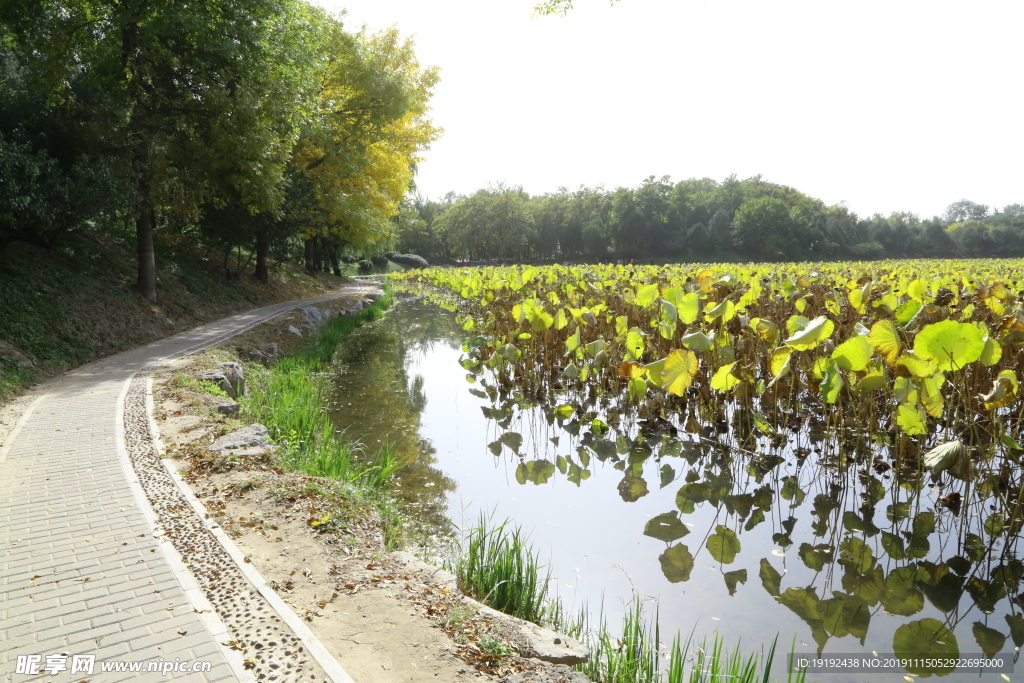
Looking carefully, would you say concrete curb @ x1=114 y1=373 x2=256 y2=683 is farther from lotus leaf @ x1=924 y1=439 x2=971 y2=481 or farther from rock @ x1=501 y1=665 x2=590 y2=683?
lotus leaf @ x1=924 y1=439 x2=971 y2=481

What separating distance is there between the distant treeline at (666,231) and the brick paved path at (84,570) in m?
62.1

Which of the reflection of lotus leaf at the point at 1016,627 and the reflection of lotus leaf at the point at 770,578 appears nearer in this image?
the reflection of lotus leaf at the point at 1016,627

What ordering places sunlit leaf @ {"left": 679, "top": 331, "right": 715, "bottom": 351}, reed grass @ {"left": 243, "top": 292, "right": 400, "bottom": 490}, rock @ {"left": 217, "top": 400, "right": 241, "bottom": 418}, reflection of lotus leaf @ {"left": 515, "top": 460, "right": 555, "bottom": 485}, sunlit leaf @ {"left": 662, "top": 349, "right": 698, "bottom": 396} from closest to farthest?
sunlit leaf @ {"left": 662, "top": 349, "right": 698, "bottom": 396}, reed grass @ {"left": 243, "top": 292, "right": 400, "bottom": 490}, sunlit leaf @ {"left": 679, "top": 331, "right": 715, "bottom": 351}, reflection of lotus leaf @ {"left": 515, "top": 460, "right": 555, "bottom": 485}, rock @ {"left": 217, "top": 400, "right": 241, "bottom": 418}

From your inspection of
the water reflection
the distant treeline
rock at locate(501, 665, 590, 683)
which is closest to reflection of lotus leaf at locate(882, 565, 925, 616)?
rock at locate(501, 665, 590, 683)

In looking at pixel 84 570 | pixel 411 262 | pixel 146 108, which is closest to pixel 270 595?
pixel 84 570

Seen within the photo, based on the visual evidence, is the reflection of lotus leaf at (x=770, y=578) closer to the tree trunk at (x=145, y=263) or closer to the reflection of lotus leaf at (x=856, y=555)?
the reflection of lotus leaf at (x=856, y=555)

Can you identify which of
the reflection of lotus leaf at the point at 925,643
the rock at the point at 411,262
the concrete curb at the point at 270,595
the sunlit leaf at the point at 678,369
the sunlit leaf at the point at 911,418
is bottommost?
the reflection of lotus leaf at the point at 925,643

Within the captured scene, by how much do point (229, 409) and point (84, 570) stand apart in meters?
3.81

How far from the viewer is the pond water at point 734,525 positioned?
3449 millimetres

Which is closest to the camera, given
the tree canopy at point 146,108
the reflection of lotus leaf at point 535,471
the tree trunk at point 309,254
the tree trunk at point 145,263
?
the reflection of lotus leaf at point 535,471

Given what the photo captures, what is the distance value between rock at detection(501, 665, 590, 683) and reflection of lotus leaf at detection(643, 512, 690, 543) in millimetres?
2122

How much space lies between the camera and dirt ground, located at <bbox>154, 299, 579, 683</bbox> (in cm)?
263

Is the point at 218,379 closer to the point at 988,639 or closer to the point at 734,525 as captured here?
the point at 734,525

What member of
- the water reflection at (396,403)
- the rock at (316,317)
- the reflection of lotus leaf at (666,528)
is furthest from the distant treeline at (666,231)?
the reflection of lotus leaf at (666,528)
